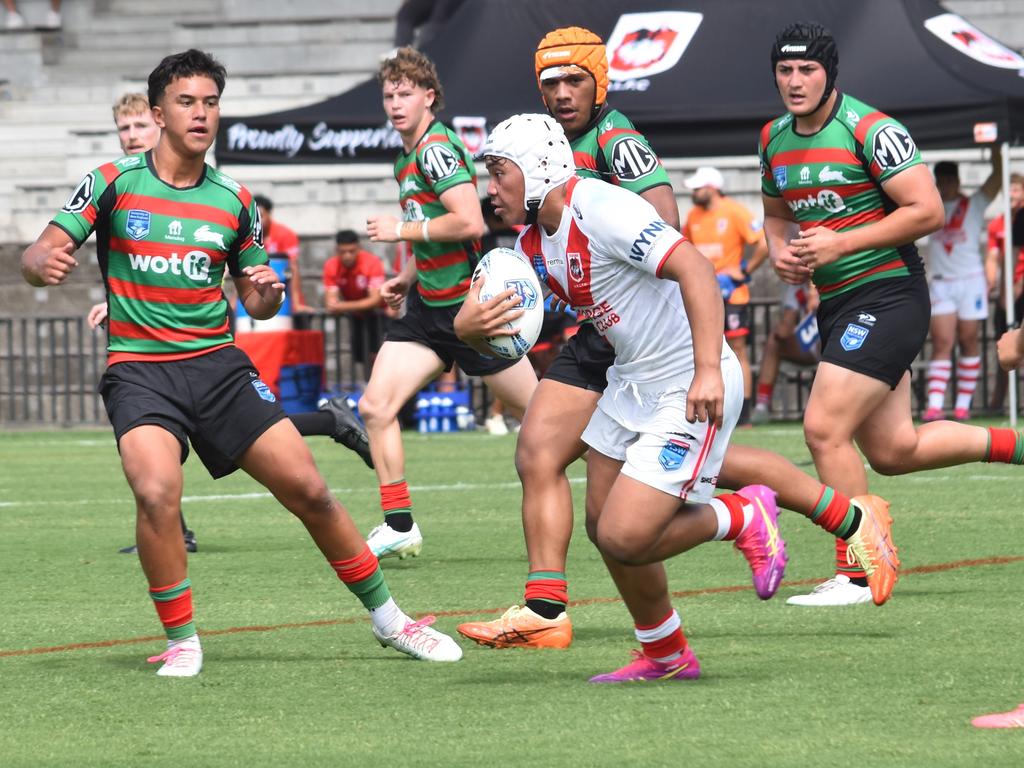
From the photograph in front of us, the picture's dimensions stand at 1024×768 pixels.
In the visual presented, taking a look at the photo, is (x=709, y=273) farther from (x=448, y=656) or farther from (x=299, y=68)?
(x=299, y=68)

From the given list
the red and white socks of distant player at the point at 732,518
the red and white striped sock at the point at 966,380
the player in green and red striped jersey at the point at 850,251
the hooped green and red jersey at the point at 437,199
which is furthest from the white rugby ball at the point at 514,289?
the red and white striped sock at the point at 966,380

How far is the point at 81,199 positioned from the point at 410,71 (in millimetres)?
3158

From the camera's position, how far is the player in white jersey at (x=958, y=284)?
1700cm

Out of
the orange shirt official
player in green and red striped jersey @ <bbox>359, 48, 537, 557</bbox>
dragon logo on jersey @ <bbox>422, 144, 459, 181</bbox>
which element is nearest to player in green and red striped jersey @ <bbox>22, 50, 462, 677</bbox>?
player in green and red striped jersey @ <bbox>359, 48, 537, 557</bbox>

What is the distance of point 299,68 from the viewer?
2825cm

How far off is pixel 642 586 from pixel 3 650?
2381 millimetres

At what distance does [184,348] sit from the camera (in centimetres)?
649

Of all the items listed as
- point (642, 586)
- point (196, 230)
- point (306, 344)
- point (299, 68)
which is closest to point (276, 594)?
point (196, 230)

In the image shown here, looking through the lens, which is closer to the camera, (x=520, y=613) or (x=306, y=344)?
(x=520, y=613)

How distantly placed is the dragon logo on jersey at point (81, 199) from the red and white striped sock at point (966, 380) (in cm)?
1206

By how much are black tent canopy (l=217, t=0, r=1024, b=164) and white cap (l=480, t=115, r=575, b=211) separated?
34.1ft

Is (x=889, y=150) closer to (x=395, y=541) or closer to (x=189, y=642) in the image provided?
(x=395, y=541)

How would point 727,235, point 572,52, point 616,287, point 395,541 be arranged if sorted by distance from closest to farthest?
point 616,287, point 572,52, point 395,541, point 727,235

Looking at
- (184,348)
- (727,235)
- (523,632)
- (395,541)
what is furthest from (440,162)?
(727,235)
